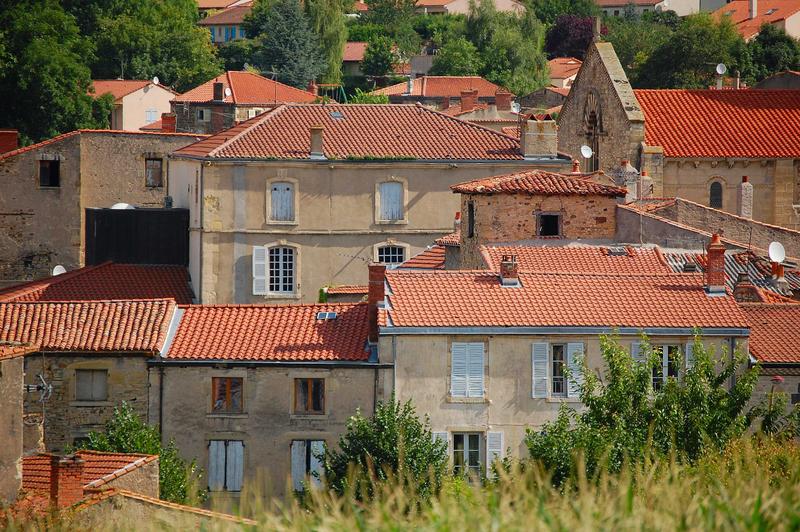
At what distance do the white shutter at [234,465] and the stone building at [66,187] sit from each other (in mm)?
25647

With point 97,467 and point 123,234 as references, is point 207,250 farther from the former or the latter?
point 97,467

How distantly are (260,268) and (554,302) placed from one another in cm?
1636

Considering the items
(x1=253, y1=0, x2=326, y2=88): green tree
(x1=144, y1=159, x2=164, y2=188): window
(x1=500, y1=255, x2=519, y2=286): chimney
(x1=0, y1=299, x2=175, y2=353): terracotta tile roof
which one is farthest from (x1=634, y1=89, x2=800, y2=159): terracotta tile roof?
(x1=253, y1=0, x2=326, y2=88): green tree

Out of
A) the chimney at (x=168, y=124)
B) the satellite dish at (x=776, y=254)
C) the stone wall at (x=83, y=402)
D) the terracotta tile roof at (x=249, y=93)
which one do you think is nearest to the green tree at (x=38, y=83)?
the terracotta tile roof at (x=249, y=93)

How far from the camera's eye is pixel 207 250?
52500 millimetres

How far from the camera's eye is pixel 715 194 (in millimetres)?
60375

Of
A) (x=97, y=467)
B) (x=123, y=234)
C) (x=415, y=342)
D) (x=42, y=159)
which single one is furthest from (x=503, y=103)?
(x=97, y=467)

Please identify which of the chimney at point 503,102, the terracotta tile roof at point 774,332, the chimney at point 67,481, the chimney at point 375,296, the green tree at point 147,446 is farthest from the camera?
the chimney at point 503,102

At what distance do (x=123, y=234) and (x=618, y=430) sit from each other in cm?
2472

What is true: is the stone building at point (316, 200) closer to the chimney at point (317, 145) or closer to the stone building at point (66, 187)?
the chimney at point (317, 145)

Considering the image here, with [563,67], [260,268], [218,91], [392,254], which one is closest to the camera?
[260,268]

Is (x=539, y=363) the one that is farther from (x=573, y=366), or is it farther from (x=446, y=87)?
(x=446, y=87)

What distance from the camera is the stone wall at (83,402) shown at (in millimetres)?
38000

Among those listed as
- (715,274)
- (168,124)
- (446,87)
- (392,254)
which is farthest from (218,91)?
(715,274)
